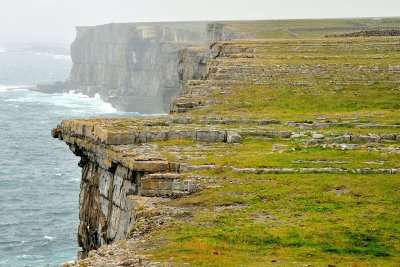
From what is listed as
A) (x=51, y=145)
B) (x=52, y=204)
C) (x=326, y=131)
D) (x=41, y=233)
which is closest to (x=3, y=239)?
(x=41, y=233)

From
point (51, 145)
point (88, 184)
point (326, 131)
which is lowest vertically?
point (51, 145)

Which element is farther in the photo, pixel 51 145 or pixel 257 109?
pixel 51 145

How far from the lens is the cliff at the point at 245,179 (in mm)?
27844

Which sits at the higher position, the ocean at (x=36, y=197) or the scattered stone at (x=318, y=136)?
the scattered stone at (x=318, y=136)

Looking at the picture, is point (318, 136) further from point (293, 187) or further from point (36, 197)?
point (36, 197)

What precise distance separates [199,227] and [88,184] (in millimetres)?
14465

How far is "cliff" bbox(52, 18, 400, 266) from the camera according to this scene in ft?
91.4

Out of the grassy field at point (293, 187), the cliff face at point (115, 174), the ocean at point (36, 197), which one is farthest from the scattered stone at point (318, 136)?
the ocean at point (36, 197)

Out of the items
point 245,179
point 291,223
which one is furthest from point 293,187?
point 291,223

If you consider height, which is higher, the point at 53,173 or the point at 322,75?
the point at 322,75

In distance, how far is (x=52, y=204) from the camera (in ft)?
297

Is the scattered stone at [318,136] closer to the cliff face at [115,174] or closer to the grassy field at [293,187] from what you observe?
the grassy field at [293,187]

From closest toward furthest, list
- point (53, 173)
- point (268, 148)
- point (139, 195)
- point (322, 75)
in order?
point (139, 195) < point (268, 148) < point (322, 75) < point (53, 173)

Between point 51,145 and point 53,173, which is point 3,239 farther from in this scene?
point 51,145
